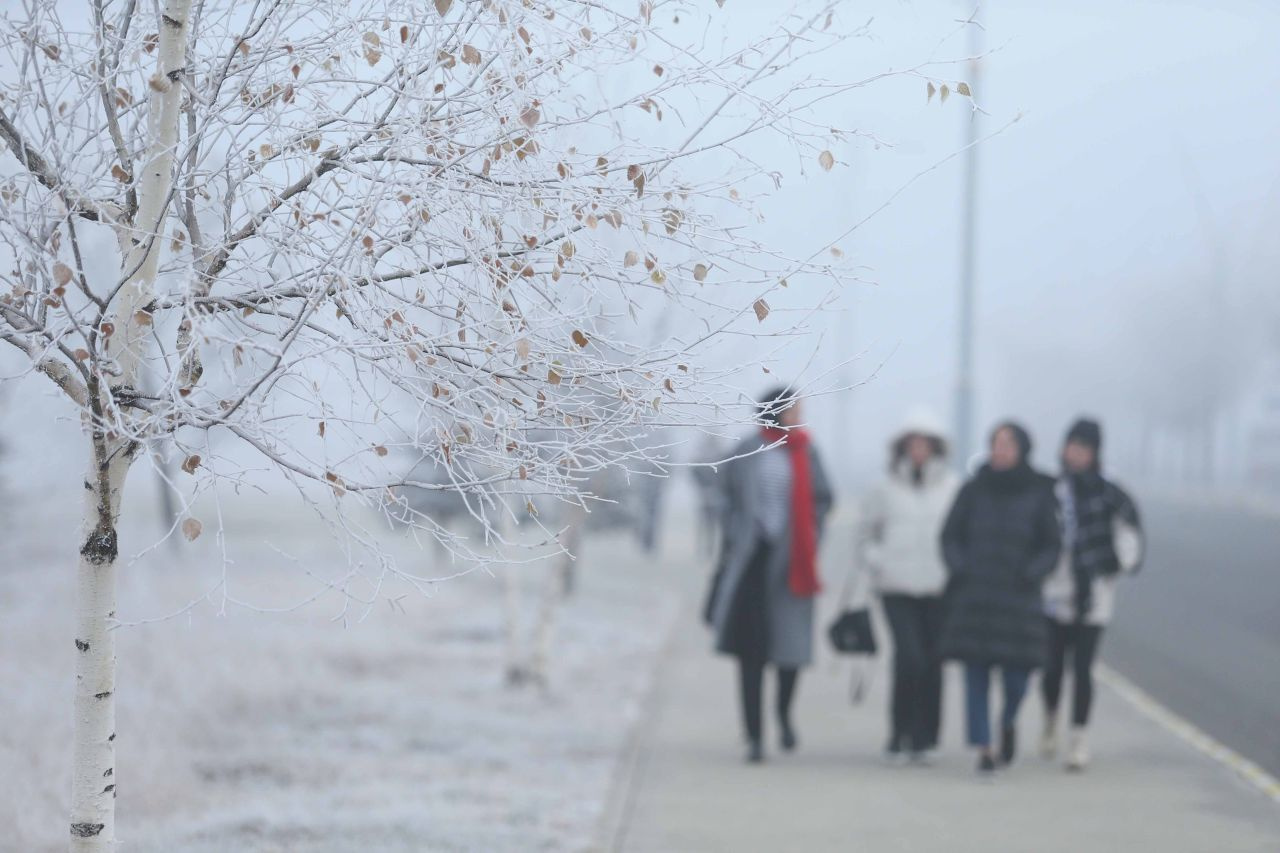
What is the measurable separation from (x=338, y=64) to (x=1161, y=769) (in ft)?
18.9

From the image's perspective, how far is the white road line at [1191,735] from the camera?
7.56m

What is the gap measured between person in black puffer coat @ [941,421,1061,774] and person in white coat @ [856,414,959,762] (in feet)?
0.89

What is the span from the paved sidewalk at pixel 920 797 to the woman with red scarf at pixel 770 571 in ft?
1.74

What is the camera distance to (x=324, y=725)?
9422mm

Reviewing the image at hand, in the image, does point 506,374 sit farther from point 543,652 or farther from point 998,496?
point 543,652

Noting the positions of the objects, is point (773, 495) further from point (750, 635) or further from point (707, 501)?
point (707, 501)

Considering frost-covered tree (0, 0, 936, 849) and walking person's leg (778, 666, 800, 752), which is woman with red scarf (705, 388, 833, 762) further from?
frost-covered tree (0, 0, 936, 849)

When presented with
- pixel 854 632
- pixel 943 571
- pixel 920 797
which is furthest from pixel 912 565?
pixel 920 797

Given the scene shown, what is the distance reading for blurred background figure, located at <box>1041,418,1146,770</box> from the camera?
8.18 meters

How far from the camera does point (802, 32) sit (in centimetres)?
391

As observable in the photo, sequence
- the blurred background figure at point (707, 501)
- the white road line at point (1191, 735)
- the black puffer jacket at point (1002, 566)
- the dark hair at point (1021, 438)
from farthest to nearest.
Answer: the blurred background figure at point (707, 501), the dark hair at point (1021, 438), the black puffer jacket at point (1002, 566), the white road line at point (1191, 735)

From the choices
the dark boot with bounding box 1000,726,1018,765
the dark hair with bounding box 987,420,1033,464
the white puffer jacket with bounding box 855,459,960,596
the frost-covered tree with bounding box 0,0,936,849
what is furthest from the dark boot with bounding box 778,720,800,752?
the frost-covered tree with bounding box 0,0,936,849

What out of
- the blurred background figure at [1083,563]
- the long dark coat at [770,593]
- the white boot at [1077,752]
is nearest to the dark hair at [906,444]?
the long dark coat at [770,593]

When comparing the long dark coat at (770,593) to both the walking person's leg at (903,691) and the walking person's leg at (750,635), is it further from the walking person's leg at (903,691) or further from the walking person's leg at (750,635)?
the walking person's leg at (903,691)
